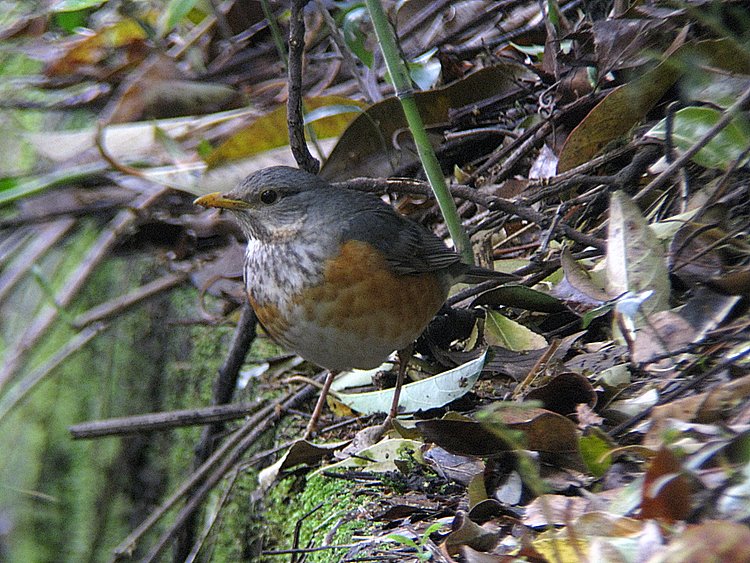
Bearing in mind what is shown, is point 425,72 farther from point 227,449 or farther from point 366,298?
point 227,449

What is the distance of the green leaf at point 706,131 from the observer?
9.36ft

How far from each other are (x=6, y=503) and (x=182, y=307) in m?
1.51

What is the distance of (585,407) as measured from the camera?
97.2 inches

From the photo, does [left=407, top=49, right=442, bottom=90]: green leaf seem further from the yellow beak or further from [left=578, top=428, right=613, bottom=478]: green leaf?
[left=578, top=428, right=613, bottom=478]: green leaf

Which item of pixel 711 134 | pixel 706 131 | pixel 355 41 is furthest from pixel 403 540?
pixel 355 41

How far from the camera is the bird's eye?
3713 millimetres

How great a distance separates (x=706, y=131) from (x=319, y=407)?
5.70 ft

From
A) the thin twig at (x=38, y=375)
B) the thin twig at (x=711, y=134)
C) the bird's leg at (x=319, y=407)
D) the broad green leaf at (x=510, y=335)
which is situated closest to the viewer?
the thin twig at (x=711, y=134)

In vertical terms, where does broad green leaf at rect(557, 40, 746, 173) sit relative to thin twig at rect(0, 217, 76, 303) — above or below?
below

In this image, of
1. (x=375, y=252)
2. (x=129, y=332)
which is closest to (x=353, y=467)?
(x=375, y=252)

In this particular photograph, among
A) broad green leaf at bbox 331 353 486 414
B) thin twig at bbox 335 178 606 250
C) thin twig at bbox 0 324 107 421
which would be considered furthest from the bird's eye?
thin twig at bbox 0 324 107 421

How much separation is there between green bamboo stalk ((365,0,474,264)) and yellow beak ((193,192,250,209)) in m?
0.84

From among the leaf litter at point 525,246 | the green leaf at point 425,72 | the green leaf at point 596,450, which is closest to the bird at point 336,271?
the leaf litter at point 525,246

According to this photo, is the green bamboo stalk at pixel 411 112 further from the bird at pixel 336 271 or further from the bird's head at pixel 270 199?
the bird's head at pixel 270 199
